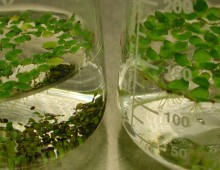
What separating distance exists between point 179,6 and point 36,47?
0.29 meters

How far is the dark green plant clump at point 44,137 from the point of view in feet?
2.16

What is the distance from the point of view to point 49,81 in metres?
0.71

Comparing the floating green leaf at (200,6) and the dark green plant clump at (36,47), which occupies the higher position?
the floating green leaf at (200,6)

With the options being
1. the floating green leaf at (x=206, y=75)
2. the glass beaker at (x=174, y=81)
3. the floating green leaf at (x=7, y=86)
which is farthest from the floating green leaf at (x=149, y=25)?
the floating green leaf at (x=7, y=86)

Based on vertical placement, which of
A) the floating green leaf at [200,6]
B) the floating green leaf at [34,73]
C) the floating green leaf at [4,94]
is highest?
the floating green leaf at [200,6]

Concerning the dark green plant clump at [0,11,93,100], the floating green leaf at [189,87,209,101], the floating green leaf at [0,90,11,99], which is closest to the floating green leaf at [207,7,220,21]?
the floating green leaf at [189,87,209,101]

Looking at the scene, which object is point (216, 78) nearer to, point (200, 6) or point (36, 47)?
point (200, 6)

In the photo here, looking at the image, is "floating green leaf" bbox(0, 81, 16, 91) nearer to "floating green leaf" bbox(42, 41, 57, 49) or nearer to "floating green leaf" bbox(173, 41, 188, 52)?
"floating green leaf" bbox(42, 41, 57, 49)

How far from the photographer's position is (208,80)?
0.61 meters

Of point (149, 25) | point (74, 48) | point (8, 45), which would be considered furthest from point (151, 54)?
point (8, 45)

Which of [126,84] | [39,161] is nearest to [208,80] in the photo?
[126,84]

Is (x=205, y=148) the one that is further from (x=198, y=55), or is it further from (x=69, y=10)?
(x=69, y=10)

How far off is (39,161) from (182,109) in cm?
23

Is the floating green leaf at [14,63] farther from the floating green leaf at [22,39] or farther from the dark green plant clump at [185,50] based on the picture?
the dark green plant clump at [185,50]
